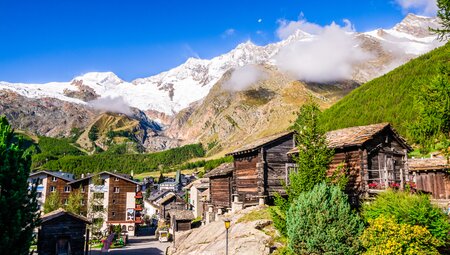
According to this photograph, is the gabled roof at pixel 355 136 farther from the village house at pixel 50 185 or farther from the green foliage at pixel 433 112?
the village house at pixel 50 185

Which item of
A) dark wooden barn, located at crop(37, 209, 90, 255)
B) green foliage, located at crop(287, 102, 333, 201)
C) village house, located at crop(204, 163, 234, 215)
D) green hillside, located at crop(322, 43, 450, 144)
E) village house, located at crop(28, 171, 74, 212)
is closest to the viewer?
green foliage, located at crop(287, 102, 333, 201)

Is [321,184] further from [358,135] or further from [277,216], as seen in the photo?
[358,135]

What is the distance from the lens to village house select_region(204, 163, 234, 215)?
41.3 meters

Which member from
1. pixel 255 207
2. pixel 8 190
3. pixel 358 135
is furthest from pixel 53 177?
pixel 358 135

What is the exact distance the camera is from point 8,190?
741 inches

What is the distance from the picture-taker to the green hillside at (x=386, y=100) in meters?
93.2

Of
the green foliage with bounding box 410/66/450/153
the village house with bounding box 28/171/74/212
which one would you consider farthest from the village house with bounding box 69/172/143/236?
the green foliage with bounding box 410/66/450/153

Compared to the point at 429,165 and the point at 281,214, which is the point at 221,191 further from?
the point at 429,165

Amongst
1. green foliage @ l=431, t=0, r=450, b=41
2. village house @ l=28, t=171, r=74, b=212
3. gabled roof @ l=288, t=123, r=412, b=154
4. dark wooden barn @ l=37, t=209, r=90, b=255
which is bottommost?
dark wooden barn @ l=37, t=209, r=90, b=255

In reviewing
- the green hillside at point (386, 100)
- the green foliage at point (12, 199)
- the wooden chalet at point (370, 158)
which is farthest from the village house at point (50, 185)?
the green hillside at point (386, 100)

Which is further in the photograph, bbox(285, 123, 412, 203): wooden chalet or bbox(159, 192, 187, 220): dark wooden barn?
bbox(159, 192, 187, 220): dark wooden barn

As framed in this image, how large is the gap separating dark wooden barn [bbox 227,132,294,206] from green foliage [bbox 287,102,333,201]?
39.8ft

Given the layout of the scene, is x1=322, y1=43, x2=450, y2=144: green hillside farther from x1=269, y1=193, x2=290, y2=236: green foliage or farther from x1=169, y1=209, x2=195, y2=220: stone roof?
x1=269, y1=193, x2=290, y2=236: green foliage

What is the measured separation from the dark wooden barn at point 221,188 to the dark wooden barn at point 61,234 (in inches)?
598
